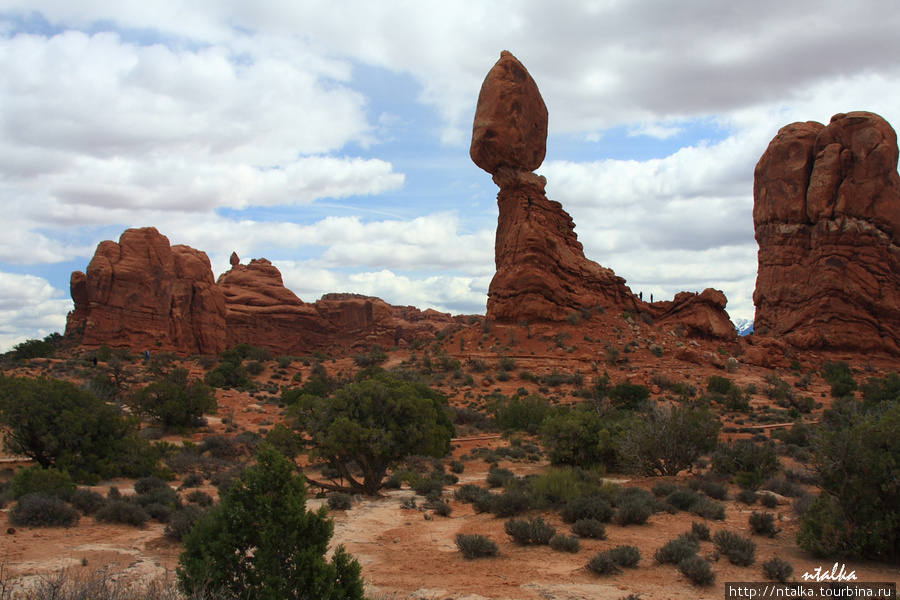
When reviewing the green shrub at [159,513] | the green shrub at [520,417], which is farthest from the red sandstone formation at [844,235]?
the green shrub at [159,513]

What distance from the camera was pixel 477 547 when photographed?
336 inches

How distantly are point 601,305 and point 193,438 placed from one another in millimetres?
24243

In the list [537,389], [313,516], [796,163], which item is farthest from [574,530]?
[796,163]

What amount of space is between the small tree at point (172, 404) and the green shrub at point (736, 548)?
773 inches

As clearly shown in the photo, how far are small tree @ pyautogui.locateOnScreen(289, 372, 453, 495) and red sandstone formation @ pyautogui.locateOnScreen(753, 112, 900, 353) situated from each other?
3391cm

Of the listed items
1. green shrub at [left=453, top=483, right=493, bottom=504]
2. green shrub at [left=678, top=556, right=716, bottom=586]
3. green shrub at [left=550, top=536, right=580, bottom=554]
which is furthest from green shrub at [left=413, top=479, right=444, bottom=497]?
green shrub at [left=678, top=556, right=716, bottom=586]

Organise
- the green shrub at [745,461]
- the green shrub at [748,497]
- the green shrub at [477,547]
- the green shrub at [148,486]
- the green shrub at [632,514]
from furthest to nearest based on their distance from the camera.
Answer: the green shrub at [745,461], the green shrub at [148,486], the green shrub at [748,497], the green shrub at [632,514], the green shrub at [477,547]

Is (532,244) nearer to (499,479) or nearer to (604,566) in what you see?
(499,479)

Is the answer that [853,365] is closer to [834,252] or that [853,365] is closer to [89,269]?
[834,252]

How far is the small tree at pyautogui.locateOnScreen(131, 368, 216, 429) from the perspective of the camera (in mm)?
22531

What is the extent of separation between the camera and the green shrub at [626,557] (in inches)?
306

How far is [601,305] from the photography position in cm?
3681

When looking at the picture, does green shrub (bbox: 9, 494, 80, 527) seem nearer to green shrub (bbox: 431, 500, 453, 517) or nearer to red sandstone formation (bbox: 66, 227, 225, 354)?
green shrub (bbox: 431, 500, 453, 517)

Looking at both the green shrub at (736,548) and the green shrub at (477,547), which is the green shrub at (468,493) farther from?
the green shrub at (736,548)
